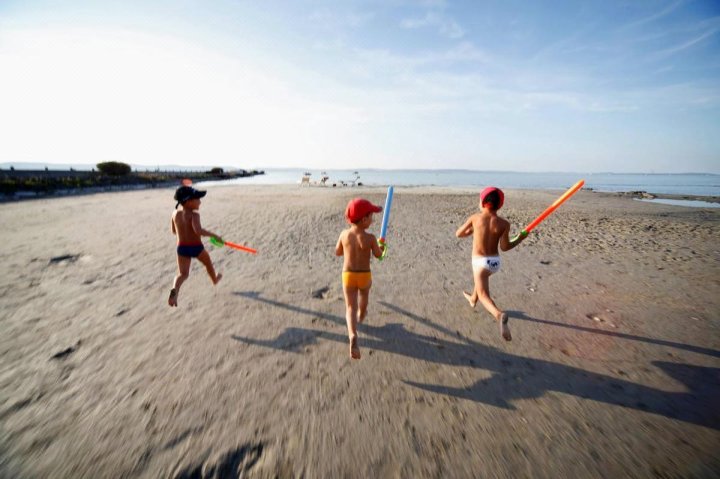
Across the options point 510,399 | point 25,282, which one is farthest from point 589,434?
point 25,282

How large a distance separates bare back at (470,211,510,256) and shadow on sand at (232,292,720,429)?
121 centimetres

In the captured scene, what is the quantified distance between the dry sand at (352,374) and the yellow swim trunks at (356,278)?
33.4 inches

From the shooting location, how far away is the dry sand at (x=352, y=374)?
204 cm

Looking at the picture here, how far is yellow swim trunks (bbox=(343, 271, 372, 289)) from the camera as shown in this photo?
3.19m

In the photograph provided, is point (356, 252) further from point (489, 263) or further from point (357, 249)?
point (489, 263)

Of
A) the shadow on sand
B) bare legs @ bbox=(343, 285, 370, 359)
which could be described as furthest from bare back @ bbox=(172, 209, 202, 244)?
bare legs @ bbox=(343, 285, 370, 359)

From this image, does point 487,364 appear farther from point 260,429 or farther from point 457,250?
point 457,250

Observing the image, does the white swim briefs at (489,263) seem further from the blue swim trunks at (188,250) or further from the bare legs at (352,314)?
the blue swim trunks at (188,250)


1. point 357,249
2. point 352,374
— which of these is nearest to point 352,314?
point 352,374

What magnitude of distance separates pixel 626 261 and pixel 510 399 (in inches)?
263

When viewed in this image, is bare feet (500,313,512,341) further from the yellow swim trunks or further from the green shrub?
the green shrub

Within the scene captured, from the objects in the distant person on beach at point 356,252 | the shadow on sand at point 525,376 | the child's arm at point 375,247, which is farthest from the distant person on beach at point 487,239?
the distant person on beach at point 356,252

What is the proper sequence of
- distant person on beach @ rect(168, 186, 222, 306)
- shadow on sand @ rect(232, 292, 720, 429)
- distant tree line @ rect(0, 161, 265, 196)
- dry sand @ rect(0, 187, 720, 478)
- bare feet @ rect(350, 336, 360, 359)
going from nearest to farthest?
dry sand @ rect(0, 187, 720, 478) → shadow on sand @ rect(232, 292, 720, 429) → bare feet @ rect(350, 336, 360, 359) → distant person on beach @ rect(168, 186, 222, 306) → distant tree line @ rect(0, 161, 265, 196)

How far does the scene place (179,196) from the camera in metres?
3.99
